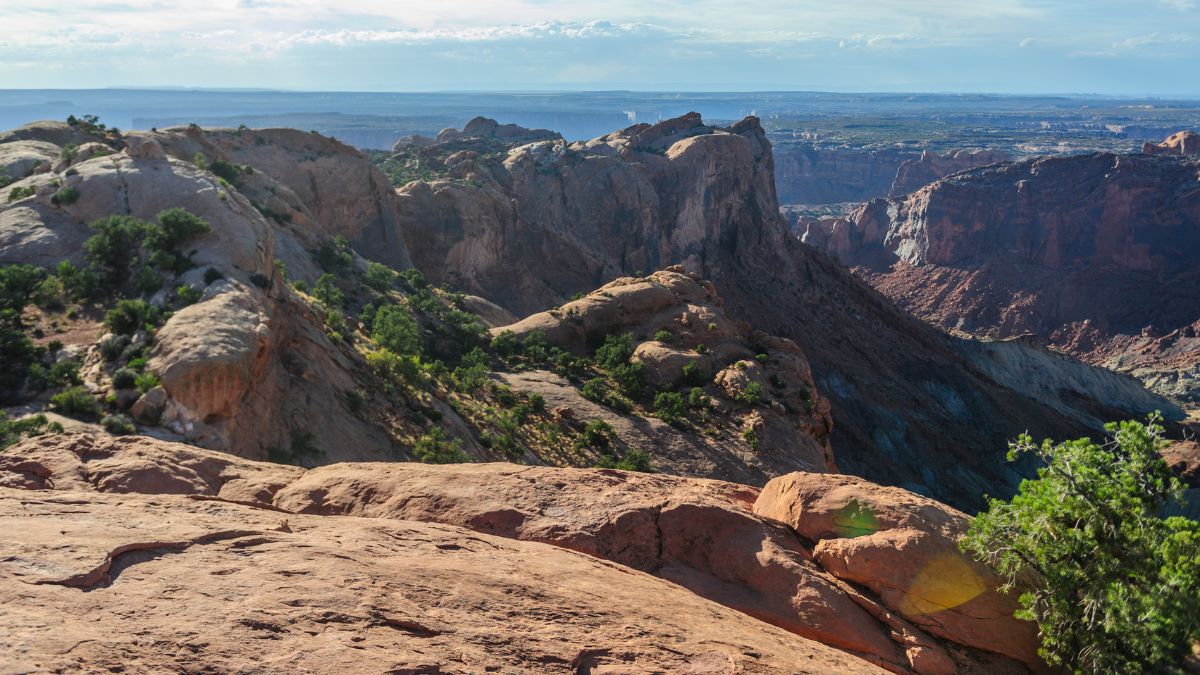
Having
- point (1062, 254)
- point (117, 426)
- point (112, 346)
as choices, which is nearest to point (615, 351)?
point (112, 346)

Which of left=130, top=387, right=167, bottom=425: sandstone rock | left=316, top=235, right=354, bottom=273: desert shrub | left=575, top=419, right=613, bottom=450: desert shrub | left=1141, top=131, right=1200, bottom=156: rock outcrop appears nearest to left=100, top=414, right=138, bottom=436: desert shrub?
left=130, top=387, right=167, bottom=425: sandstone rock

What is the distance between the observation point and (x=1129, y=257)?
125 meters

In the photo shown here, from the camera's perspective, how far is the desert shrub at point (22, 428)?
1593 centimetres

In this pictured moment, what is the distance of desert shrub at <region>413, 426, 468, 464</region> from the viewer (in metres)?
24.8

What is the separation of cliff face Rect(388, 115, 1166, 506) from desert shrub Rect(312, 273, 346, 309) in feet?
77.8

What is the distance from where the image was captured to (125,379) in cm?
1891

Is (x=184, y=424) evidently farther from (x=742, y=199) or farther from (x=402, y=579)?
(x=742, y=199)

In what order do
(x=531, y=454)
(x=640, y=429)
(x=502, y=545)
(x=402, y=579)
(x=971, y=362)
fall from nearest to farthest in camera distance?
(x=402, y=579) → (x=502, y=545) → (x=531, y=454) → (x=640, y=429) → (x=971, y=362)

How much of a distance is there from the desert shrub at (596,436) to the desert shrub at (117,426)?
733 inches

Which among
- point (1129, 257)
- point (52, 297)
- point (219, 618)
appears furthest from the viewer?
point (1129, 257)

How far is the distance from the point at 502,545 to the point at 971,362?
7864 centimetres

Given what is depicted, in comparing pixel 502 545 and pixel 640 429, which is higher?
pixel 502 545

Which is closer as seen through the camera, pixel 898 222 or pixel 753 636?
pixel 753 636

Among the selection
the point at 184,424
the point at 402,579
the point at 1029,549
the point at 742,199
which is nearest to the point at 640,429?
the point at 184,424
